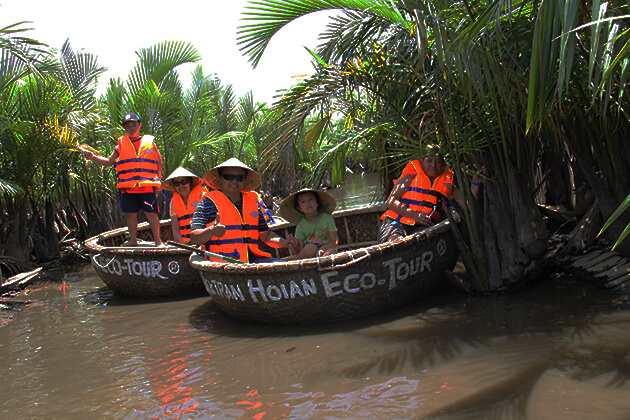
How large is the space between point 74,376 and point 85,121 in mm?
5346

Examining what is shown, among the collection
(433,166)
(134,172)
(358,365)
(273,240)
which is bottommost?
(358,365)

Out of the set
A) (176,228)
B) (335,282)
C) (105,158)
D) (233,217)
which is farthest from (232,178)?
(105,158)

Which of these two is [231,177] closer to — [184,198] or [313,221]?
[313,221]

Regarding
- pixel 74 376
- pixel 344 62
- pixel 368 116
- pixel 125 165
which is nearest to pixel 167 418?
pixel 74 376

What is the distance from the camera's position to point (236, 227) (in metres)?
4.94

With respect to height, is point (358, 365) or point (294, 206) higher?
point (294, 206)

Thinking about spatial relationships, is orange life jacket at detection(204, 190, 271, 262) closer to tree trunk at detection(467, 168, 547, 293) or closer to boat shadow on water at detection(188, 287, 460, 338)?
boat shadow on water at detection(188, 287, 460, 338)

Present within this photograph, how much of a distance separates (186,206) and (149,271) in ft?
2.90

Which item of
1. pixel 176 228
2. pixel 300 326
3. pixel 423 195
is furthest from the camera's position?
pixel 176 228

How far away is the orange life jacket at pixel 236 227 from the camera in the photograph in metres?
4.85

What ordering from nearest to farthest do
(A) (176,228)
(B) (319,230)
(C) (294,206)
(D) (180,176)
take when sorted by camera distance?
(B) (319,230)
(C) (294,206)
(D) (180,176)
(A) (176,228)

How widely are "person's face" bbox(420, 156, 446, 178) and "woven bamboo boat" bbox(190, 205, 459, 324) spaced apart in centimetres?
59

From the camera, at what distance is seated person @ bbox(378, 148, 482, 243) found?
493cm

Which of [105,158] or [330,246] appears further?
[105,158]
